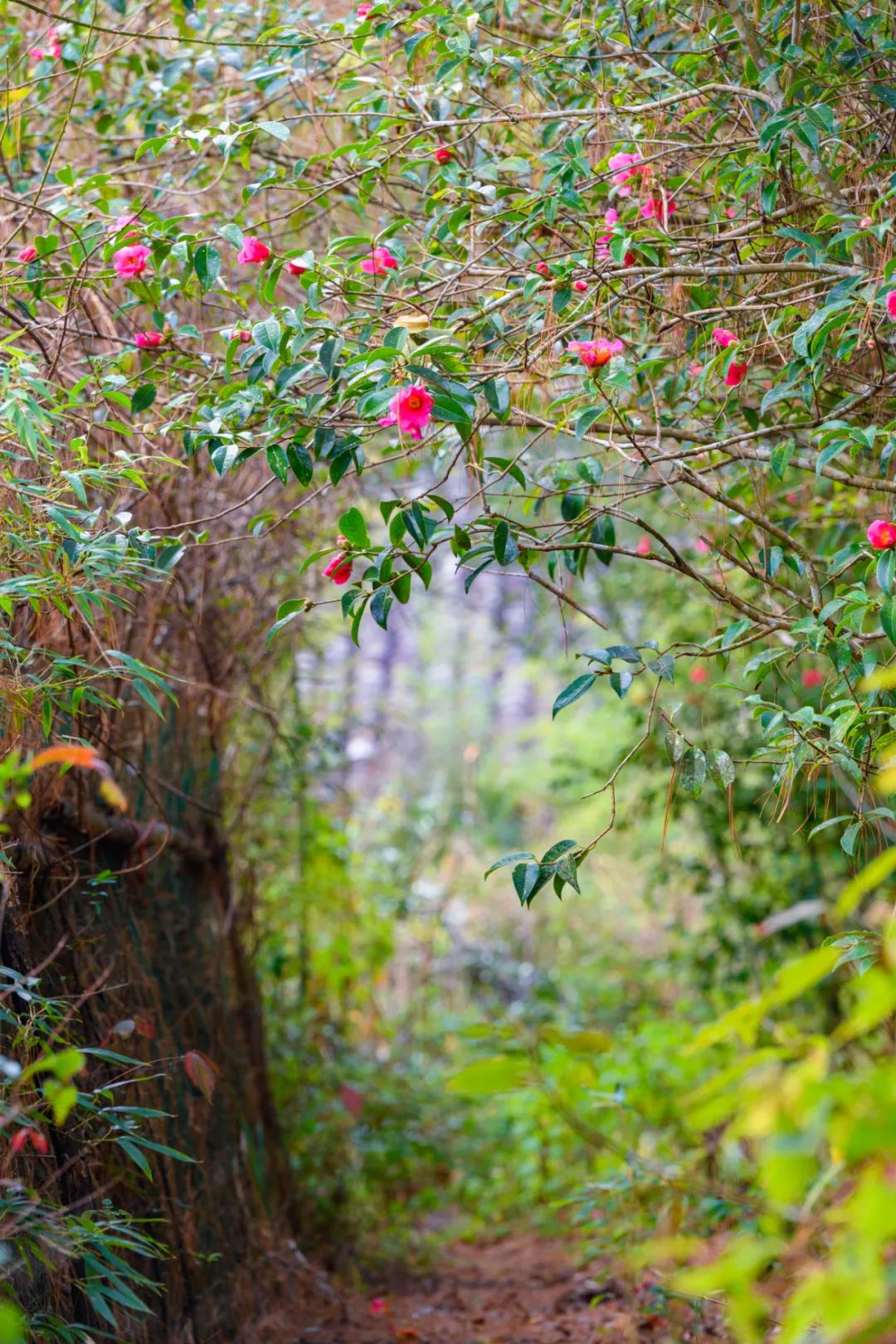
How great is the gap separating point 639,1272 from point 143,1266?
1.32 m

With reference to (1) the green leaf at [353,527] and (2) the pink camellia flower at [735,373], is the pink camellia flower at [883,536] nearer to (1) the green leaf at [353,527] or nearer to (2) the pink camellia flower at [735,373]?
(2) the pink camellia flower at [735,373]

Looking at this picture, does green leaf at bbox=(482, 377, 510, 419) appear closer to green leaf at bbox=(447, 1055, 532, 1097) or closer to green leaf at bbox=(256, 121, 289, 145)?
green leaf at bbox=(256, 121, 289, 145)

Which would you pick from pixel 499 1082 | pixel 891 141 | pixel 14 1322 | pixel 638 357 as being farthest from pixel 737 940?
pixel 14 1322

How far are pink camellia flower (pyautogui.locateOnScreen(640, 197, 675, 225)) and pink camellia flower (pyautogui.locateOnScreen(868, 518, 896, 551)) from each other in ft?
2.23

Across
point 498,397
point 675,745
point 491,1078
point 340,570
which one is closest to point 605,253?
point 498,397

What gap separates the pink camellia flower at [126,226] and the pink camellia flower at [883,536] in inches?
52.0

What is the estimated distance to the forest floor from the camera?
2.47 metres

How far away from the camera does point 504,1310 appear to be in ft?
9.80

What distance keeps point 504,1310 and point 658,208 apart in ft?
9.00

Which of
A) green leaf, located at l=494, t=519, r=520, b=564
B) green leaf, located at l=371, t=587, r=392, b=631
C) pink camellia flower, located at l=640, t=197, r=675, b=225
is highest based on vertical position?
pink camellia flower, located at l=640, t=197, r=675, b=225

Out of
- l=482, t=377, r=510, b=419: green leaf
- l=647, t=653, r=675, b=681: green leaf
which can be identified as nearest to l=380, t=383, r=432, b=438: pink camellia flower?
l=482, t=377, r=510, b=419: green leaf

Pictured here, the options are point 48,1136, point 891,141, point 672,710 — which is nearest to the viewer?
point 48,1136

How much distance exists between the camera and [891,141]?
1.93m

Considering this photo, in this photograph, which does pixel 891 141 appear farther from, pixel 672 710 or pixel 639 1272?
pixel 639 1272
